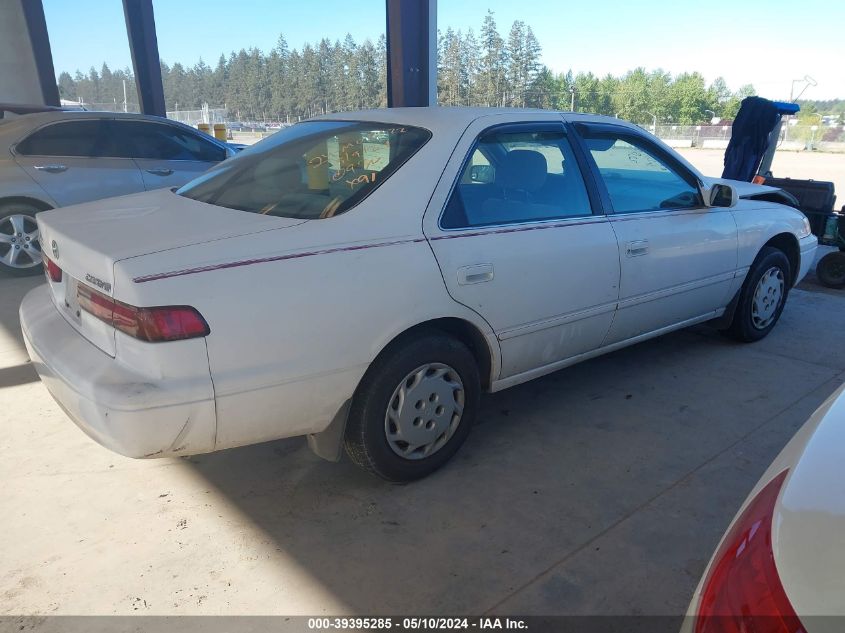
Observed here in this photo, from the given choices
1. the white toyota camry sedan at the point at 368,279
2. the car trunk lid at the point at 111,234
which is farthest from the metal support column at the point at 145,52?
the car trunk lid at the point at 111,234

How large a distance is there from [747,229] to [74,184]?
6.21 metres

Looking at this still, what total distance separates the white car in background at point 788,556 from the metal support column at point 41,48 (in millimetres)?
15905

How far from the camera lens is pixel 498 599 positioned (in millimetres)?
2244

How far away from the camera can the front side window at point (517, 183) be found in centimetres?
292

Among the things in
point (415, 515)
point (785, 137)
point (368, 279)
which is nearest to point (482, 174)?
point (368, 279)

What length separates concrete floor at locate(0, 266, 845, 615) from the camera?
2.27 m

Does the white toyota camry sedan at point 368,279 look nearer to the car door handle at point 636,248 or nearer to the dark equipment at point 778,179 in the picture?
the car door handle at point 636,248

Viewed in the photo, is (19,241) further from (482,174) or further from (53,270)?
(482,174)

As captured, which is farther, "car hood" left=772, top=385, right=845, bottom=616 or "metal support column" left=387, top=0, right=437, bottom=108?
"metal support column" left=387, top=0, right=437, bottom=108

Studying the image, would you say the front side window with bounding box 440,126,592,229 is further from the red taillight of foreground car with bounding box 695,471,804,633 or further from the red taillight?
the red taillight of foreground car with bounding box 695,471,804,633

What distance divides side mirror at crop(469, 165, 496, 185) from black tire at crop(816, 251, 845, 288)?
5.18 meters

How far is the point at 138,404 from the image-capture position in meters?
2.12

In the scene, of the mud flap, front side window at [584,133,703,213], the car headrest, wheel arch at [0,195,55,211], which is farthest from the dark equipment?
wheel arch at [0,195,55,211]

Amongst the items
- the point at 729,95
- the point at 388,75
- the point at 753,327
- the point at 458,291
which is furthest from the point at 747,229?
the point at 729,95
